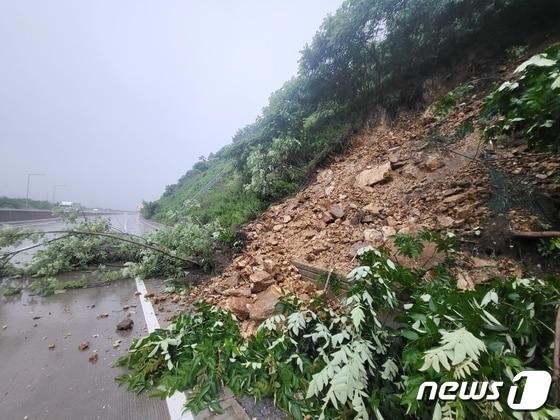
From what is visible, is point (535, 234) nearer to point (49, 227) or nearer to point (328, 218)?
point (328, 218)

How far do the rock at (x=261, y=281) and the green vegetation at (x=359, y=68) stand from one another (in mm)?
2357

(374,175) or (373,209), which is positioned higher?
(374,175)

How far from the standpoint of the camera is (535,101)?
1.81 m

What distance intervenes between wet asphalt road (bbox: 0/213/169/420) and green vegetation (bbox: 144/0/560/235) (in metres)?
2.77

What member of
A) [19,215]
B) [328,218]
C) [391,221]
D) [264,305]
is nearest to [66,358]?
[264,305]

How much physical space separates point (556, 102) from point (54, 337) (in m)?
5.82

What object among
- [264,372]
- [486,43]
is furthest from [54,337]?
[486,43]

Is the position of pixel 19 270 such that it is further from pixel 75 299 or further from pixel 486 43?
pixel 486 43

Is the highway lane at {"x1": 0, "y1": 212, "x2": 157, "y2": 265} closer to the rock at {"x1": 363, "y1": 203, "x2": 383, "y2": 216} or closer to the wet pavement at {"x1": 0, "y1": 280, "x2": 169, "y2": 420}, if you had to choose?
the wet pavement at {"x1": 0, "y1": 280, "x2": 169, "y2": 420}

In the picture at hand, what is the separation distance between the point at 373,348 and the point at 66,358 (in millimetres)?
3358

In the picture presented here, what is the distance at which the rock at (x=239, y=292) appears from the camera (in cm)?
353

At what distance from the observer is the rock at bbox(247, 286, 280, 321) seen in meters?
3.03

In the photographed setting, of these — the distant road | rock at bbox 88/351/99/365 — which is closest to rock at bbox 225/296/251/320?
rock at bbox 88/351/99/365

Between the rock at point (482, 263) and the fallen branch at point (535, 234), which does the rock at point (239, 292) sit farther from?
the fallen branch at point (535, 234)
